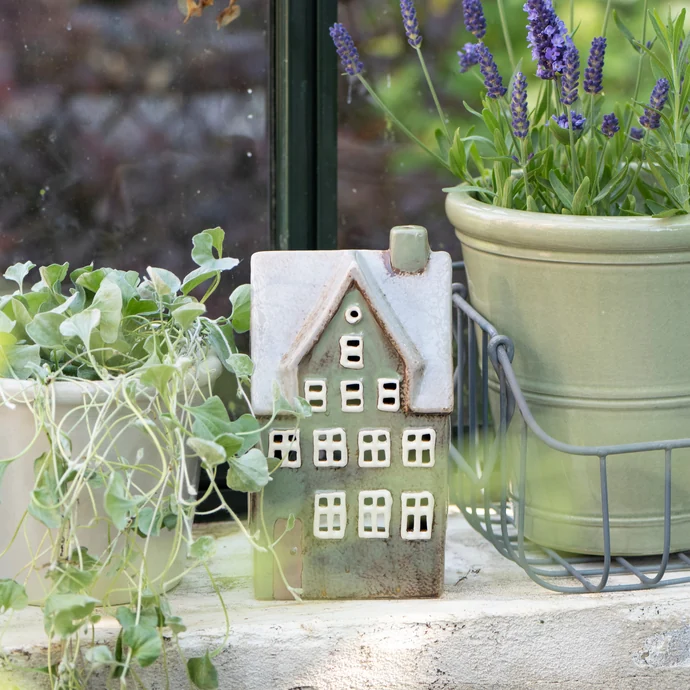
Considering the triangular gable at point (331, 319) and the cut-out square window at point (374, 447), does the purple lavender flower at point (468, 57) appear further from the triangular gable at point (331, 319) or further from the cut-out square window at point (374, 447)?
the cut-out square window at point (374, 447)

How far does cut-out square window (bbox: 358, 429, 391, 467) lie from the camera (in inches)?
41.7

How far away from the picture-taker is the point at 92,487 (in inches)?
38.1

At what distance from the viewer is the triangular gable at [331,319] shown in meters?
1.03

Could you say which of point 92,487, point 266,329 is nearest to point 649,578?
point 266,329

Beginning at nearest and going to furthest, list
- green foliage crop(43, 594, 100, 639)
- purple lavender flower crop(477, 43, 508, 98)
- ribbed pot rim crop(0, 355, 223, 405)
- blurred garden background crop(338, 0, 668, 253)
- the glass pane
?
1. green foliage crop(43, 594, 100, 639)
2. ribbed pot rim crop(0, 355, 223, 405)
3. purple lavender flower crop(477, 43, 508, 98)
4. the glass pane
5. blurred garden background crop(338, 0, 668, 253)

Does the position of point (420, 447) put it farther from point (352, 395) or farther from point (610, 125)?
point (610, 125)

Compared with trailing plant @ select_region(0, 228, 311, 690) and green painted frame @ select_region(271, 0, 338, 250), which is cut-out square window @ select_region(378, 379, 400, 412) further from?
green painted frame @ select_region(271, 0, 338, 250)

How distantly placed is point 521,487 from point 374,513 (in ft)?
0.55

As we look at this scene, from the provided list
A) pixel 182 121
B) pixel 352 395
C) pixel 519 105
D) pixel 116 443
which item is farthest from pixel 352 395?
pixel 182 121

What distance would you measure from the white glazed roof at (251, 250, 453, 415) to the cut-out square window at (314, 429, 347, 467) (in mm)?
52

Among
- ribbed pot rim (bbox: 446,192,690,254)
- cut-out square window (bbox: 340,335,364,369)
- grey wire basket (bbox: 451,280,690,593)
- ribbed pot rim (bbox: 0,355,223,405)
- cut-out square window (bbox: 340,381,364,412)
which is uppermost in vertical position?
ribbed pot rim (bbox: 446,192,690,254)

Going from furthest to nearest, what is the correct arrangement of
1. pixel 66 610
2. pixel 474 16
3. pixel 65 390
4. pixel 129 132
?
pixel 129 132, pixel 474 16, pixel 65 390, pixel 66 610

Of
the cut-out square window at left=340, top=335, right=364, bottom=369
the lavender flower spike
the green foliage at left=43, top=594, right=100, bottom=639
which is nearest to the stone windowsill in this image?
the green foliage at left=43, top=594, right=100, bottom=639

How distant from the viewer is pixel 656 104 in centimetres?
106
